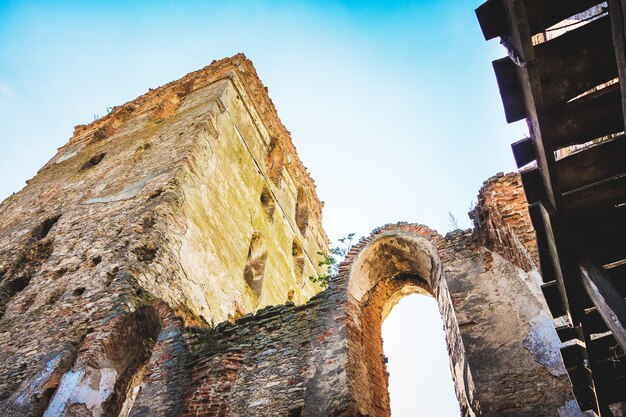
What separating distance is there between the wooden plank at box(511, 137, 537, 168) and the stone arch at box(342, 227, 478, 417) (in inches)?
117

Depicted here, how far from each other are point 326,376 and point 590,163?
3687 millimetres

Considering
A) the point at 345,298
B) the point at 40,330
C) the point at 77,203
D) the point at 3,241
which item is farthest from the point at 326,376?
the point at 3,241

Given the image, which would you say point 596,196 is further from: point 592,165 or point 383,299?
point 383,299

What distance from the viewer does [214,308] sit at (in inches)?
321

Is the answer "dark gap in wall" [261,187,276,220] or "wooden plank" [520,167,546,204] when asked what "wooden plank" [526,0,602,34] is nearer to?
"wooden plank" [520,167,546,204]

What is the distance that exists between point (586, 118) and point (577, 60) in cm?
31

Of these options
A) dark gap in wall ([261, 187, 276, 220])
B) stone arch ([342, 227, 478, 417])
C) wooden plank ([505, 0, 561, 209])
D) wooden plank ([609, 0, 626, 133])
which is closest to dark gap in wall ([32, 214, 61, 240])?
dark gap in wall ([261, 187, 276, 220])

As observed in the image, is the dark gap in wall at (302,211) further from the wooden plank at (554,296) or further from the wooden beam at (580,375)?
the wooden plank at (554,296)

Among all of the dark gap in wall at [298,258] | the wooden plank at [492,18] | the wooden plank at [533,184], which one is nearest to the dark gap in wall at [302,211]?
the dark gap in wall at [298,258]

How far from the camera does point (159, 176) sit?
9242 millimetres

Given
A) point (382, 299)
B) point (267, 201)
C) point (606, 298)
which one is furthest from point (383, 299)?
point (267, 201)

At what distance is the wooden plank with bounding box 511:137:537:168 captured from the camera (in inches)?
94.7

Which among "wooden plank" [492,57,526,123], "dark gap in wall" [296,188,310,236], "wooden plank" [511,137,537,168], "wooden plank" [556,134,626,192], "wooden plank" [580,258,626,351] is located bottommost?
"wooden plank" [580,258,626,351]

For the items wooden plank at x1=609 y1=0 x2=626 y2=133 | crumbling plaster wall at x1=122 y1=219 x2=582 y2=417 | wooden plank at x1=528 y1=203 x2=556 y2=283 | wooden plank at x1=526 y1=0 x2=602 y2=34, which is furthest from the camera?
crumbling plaster wall at x1=122 y1=219 x2=582 y2=417
